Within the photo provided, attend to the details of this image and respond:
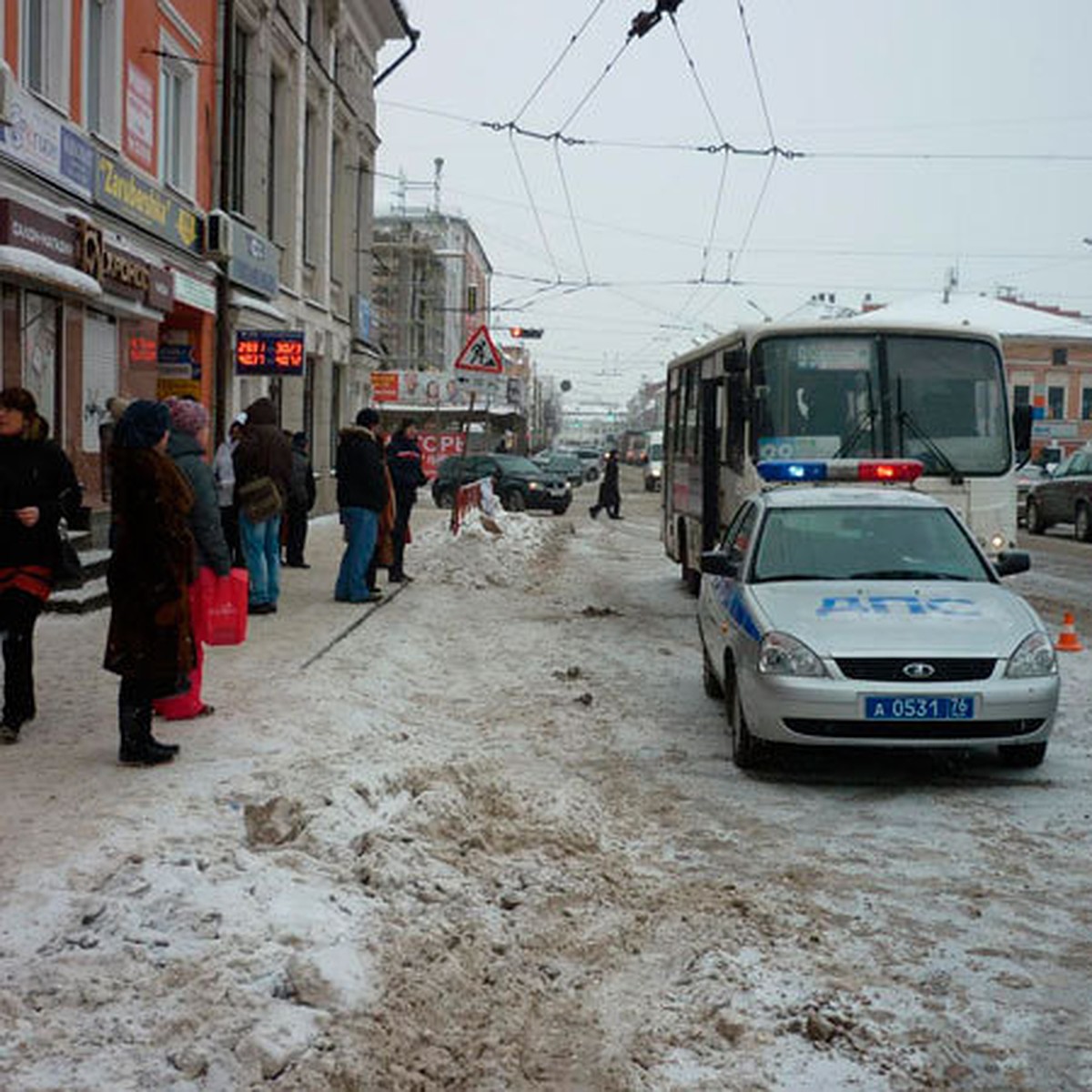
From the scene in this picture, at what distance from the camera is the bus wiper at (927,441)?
12.7 m

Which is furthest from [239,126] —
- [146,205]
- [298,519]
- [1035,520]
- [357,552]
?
[1035,520]

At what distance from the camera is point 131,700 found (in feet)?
21.7

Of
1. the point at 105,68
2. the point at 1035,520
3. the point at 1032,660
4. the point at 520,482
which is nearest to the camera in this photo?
the point at 1032,660

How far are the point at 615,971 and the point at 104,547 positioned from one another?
1176cm

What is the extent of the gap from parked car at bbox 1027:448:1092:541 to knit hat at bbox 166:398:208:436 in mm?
25083

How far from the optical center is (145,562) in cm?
650

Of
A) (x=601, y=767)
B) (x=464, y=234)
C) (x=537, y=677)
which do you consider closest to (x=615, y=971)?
(x=601, y=767)

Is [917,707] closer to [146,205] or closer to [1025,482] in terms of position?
[146,205]

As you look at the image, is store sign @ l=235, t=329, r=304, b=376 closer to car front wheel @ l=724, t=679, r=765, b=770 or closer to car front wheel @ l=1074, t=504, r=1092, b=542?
car front wheel @ l=724, t=679, r=765, b=770

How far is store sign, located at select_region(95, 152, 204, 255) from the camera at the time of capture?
50.6ft

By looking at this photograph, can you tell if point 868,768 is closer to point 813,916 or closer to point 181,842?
point 813,916

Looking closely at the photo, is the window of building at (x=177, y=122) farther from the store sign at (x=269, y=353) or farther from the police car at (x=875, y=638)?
the police car at (x=875, y=638)

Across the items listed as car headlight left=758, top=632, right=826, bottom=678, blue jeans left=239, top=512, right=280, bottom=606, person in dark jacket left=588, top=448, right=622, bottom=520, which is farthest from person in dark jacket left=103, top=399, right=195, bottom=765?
person in dark jacket left=588, top=448, right=622, bottom=520

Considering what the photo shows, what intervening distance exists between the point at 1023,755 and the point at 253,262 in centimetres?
1703
